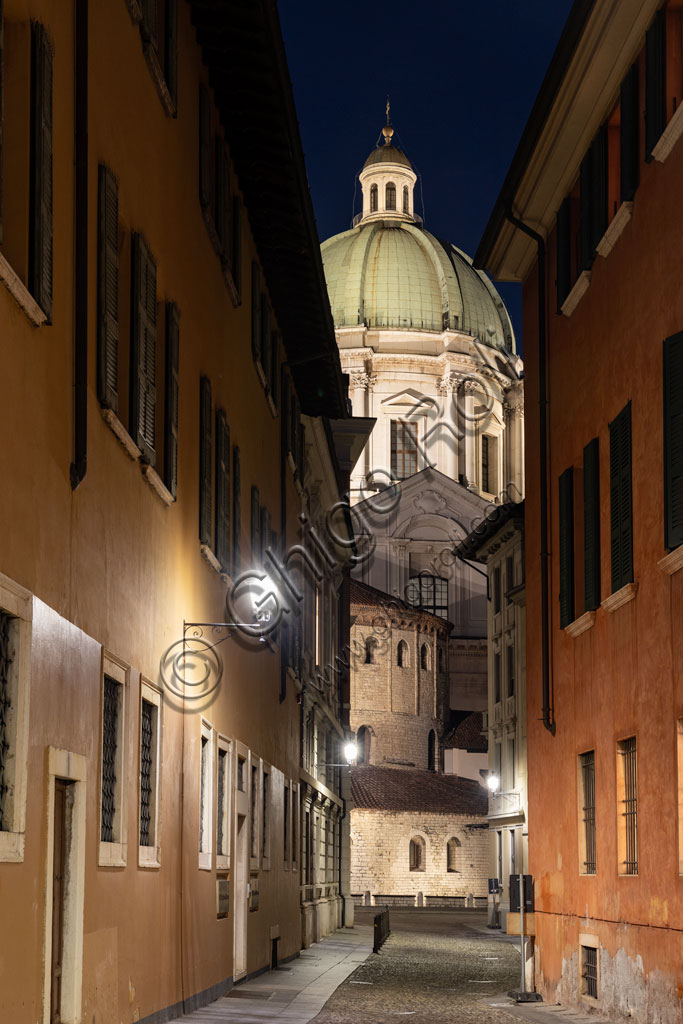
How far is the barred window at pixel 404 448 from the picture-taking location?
8712cm

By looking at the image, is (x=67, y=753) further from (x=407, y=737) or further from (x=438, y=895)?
(x=407, y=737)

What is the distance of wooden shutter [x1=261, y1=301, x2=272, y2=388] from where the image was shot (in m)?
21.6

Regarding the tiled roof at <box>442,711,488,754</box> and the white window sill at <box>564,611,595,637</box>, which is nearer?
the white window sill at <box>564,611,595,637</box>

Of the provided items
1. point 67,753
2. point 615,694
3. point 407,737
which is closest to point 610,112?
point 615,694

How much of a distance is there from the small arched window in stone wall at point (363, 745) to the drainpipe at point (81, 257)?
6516 centimetres

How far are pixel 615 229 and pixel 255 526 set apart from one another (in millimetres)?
7047

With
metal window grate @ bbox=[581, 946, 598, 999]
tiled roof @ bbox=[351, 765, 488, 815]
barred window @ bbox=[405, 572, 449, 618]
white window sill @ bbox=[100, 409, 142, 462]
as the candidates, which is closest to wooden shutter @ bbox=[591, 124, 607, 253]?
white window sill @ bbox=[100, 409, 142, 462]

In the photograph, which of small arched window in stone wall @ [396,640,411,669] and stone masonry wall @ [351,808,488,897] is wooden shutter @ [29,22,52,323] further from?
small arched window in stone wall @ [396,640,411,669]

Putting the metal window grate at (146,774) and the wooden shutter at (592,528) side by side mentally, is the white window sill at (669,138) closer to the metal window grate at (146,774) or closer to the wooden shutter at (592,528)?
the wooden shutter at (592,528)

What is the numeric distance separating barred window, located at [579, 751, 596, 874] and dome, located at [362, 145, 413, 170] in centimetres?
8696

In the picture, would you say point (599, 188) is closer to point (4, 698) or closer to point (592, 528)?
point (592, 528)

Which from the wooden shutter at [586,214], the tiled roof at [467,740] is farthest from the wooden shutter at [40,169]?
the tiled roof at [467,740]

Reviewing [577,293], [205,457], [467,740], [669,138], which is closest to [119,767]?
[205,457]

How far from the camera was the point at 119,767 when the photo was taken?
11344 millimetres
